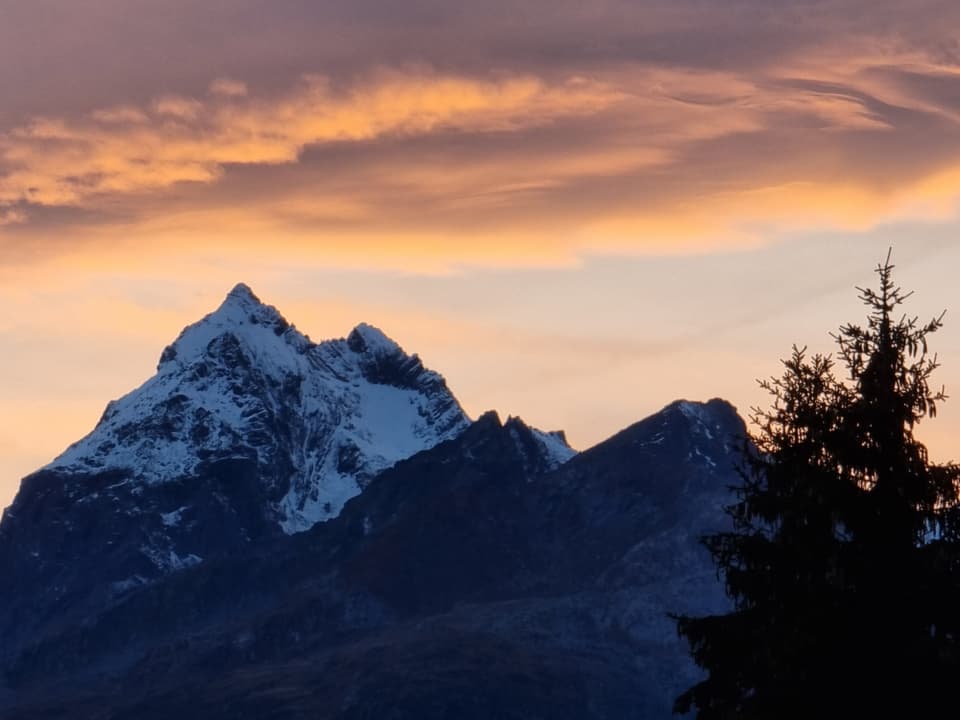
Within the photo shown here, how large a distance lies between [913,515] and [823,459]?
2427 millimetres

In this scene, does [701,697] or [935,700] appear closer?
[935,700]

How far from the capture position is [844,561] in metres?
51.9

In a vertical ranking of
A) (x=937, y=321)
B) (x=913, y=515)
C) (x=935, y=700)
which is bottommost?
(x=935, y=700)

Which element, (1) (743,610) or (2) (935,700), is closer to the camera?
(2) (935,700)

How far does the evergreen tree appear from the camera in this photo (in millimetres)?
A: 51656

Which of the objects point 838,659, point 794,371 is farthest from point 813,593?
point 794,371

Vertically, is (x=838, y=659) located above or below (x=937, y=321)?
below

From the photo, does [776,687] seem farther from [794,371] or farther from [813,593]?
[794,371]

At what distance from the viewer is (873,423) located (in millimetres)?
53625

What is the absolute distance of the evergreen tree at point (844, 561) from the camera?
51656mm

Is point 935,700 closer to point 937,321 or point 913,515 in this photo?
point 913,515

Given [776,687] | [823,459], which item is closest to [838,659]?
[776,687]

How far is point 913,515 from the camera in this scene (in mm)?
52969

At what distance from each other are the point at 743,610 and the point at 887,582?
3808mm
